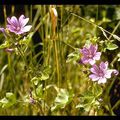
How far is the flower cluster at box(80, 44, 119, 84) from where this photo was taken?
121cm

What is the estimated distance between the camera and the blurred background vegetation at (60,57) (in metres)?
1.53

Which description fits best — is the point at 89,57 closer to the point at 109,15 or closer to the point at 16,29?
the point at 16,29

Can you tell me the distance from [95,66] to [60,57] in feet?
1.33

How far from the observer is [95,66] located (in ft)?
4.03

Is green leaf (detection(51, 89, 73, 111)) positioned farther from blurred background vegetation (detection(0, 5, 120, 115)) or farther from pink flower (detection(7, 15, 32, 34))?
pink flower (detection(7, 15, 32, 34))

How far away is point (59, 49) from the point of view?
1.58m

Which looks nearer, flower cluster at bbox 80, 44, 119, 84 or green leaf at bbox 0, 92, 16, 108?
flower cluster at bbox 80, 44, 119, 84

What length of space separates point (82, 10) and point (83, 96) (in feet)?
3.21

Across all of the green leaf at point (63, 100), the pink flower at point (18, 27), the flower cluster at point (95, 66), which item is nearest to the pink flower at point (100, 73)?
the flower cluster at point (95, 66)

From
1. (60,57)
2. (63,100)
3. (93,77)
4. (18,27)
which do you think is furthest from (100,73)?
(60,57)

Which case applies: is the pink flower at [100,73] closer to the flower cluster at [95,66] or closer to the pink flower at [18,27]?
the flower cluster at [95,66]

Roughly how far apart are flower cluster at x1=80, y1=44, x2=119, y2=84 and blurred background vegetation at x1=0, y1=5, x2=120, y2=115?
6cm

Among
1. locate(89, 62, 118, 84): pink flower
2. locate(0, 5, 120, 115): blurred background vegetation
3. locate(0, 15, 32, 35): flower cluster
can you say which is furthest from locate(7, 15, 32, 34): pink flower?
locate(89, 62, 118, 84): pink flower
